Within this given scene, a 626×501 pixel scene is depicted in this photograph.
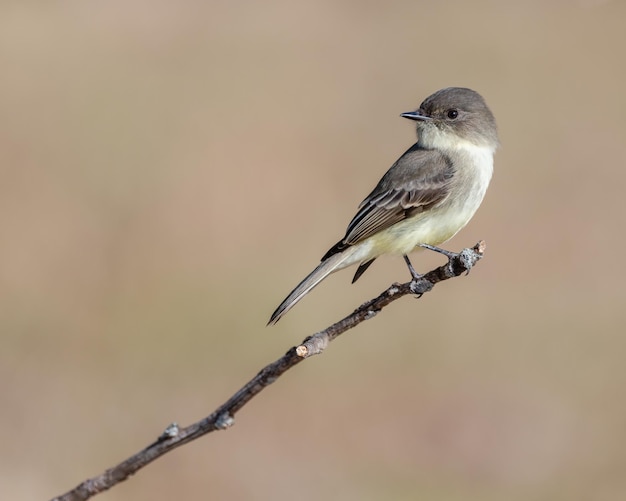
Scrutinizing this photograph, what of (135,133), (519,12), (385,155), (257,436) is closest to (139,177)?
(135,133)

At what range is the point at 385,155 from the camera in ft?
40.3

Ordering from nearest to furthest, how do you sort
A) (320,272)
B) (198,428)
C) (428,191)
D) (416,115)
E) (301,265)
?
(198,428), (320,272), (428,191), (416,115), (301,265)

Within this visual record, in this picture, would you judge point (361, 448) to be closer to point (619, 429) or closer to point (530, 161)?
point (619, 429)

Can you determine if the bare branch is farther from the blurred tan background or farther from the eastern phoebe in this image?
the blurred tan background

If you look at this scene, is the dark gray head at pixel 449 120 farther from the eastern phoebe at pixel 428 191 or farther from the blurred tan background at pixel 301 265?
the blurred tan background at pixel 301 265

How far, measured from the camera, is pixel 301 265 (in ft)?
33.8

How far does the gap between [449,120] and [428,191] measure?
587 millimetres

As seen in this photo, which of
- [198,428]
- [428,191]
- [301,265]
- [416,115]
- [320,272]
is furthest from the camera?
[301,265]

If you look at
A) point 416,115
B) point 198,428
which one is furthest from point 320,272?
point 198,428

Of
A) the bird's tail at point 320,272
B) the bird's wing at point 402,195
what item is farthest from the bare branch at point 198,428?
the bird's wing at point 402,195

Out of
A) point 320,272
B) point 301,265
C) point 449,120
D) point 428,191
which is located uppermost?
point 301,265

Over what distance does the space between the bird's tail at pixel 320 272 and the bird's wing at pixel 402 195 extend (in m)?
0.09

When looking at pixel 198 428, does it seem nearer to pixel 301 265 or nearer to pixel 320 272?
pixel 320 272

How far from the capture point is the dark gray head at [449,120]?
530 centimetres
